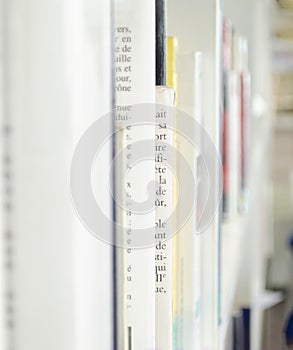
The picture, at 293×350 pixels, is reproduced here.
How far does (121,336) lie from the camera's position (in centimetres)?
26

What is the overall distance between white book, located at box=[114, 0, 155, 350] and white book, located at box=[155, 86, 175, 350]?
0.12ft

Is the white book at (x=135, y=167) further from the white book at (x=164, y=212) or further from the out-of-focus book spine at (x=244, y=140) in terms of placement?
the out-of-focus book spine at (x=244, y=140)

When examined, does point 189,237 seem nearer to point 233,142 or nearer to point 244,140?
point 233,142

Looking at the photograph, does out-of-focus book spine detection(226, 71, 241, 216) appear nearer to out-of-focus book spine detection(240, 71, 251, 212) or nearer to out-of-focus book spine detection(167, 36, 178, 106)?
out-of-focus book spine detection(240, 71, 251, 212)

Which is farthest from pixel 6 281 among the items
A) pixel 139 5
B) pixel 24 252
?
pixel 139 5

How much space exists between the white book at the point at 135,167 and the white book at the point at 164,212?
0.12 feet

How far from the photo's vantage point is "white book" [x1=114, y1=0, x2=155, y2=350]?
0.81 ft

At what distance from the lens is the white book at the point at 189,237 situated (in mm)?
432

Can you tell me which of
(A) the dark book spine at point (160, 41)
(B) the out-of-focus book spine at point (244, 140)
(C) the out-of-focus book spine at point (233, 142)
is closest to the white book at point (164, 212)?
(A) the dark book spine at point (160, 41)

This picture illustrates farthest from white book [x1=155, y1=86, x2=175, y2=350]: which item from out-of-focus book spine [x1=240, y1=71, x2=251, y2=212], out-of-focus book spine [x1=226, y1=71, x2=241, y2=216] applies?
out-of-focus book spine [x1=240, y1=71, x2=251, y2=212]

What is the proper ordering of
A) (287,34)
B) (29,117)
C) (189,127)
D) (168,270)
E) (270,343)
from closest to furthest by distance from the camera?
(29,117) < (168,270) < (189,127) < (270,343) < (287,34)

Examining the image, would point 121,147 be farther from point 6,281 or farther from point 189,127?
point 189,127

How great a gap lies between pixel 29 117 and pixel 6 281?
0.05 m

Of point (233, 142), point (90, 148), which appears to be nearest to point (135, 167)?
point (90, 148)
